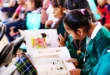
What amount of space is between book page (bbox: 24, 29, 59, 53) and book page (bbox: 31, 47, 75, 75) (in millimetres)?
232

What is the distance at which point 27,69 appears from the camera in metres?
1.20

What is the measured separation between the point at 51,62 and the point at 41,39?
388 mm

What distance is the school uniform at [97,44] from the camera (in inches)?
50.4

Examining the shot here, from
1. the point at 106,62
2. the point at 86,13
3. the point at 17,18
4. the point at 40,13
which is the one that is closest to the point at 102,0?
the point at 40,13

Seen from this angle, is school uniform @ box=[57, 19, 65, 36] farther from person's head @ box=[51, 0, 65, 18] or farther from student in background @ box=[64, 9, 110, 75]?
student in background @ box=[64, 9, 110, 75]

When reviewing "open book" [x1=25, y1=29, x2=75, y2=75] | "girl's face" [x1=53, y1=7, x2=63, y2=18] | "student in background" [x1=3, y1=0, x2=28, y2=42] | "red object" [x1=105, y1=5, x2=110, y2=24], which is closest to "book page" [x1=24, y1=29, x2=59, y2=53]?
"open book" [x1=25, y1=29, x2=75, y2=75]

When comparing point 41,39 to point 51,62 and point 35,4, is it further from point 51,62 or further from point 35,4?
point 35,4

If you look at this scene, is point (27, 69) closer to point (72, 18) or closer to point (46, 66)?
point (46, 66)

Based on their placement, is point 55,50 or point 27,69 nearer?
point 27,69

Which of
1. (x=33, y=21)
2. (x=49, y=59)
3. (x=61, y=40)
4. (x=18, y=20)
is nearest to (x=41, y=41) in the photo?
(x=61, y=40)

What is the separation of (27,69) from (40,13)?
144cm

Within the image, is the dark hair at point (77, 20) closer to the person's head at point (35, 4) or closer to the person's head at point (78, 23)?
the person's head at point (78, 23)

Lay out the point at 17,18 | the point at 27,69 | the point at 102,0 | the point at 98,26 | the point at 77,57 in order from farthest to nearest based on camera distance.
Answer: the point at 17,18, the point at 102,0, the point at 77,57, the point at 98,26, the point at 27,69

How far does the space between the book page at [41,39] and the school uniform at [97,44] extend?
343mm
